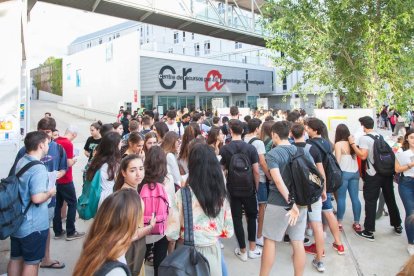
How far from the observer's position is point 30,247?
2652mm

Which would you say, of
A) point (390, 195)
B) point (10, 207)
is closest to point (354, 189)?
point (390, 195)

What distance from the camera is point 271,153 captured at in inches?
123

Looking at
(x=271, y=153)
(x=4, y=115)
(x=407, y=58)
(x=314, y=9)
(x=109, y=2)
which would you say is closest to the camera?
(x=271, y=153)

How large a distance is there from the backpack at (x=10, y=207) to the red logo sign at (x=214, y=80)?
2716 centimetres

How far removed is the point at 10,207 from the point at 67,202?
6.23 ft

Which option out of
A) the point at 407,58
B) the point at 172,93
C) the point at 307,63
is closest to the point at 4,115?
the point at 307,63

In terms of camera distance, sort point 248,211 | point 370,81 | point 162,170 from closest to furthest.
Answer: point 162,170
point 248,211
point 370,81

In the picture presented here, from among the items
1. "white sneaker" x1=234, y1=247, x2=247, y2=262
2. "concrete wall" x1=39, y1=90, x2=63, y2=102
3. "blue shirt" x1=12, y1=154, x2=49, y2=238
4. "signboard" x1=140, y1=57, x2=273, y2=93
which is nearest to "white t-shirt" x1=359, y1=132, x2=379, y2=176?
"white sneaker" x1=234, y1=247, x2=247, y2=262

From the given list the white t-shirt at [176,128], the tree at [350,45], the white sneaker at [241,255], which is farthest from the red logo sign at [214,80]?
the white sneaker at [241,255]

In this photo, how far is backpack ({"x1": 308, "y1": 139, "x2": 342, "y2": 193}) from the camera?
3.88m

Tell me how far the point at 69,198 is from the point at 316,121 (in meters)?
3.55

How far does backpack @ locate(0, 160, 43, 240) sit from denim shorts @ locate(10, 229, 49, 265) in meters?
0.21

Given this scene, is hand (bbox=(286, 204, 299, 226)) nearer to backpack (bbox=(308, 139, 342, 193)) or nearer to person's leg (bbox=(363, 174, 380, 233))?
backpack (bbox=(308, 139, 342, 193))

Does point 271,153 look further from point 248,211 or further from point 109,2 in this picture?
point 109,2
